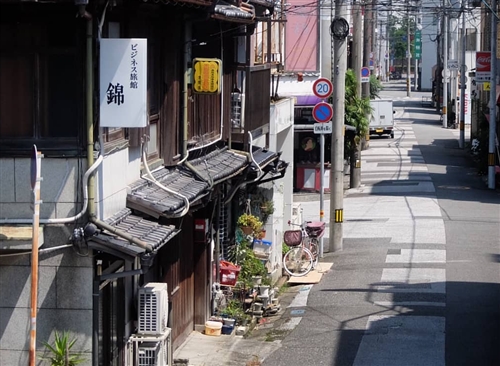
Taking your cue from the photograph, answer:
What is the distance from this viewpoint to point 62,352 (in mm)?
10062

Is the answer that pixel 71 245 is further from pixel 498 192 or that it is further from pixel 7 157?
pixel 498 192

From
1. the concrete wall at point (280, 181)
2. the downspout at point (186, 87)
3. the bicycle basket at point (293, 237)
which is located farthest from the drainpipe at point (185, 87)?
the bicycle basket at point (293, 237)

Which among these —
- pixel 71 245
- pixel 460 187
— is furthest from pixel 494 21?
pixel 71 245

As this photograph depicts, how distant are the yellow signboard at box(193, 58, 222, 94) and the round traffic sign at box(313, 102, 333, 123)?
31.7 feet

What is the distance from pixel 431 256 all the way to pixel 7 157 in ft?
50.0

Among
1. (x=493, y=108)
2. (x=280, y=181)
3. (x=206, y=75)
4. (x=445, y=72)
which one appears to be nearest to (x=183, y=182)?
(x=206, y=75)

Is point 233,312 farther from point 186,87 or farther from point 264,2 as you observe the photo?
point 264,2

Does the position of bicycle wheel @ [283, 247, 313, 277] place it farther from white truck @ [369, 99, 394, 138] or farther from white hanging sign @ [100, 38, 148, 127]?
white truck @ [369, 99, 394, 138]

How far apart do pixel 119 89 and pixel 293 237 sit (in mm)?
12264

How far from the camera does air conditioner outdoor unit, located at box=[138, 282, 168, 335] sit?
12.4 meters

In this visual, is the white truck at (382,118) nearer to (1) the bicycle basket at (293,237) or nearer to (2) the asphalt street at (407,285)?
(2) the asphalt street at (407,285)

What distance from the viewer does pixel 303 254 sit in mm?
22516

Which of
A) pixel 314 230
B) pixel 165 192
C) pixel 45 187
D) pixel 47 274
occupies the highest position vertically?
pixel 45 187

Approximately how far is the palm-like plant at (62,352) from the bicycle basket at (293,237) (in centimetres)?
1177
